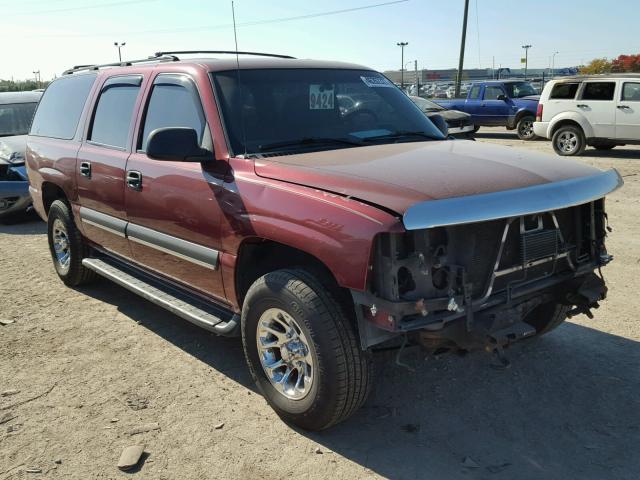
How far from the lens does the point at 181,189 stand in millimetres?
3809

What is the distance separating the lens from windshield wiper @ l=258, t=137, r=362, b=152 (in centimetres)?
366

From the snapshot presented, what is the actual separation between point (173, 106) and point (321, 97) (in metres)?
1.02

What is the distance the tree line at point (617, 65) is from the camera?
4297cm

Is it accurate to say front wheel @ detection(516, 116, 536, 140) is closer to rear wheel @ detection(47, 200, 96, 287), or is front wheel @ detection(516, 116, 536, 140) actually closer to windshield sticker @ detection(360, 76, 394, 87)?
windshield sticker @ detection(360, 76, 394, 87)

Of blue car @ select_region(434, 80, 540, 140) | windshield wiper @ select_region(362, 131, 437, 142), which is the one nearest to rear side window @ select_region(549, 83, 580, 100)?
blue car @ select_region(434, 80, 540, 140)

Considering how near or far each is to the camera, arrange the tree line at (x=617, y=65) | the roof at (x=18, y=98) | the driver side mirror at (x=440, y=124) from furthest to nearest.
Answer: the tree line at (x=617, y=65) → the roof at (x=18, y=98) → the driver side mirror at (x=440, y=124)

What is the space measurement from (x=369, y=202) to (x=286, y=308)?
77 cm

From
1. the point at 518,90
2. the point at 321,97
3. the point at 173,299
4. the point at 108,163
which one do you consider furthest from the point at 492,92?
the point at 173,299

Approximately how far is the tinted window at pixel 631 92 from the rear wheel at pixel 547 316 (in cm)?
1135

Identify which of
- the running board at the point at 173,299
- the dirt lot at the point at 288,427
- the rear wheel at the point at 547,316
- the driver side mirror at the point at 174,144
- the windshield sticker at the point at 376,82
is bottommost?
the dirt lot at the point at 288,427

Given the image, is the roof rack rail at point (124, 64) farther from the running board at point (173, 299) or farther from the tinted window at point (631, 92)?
the tinted window at point (631, 92)

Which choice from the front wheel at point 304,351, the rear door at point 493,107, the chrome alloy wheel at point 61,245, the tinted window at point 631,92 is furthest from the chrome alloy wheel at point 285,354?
the rear door at point 493,107

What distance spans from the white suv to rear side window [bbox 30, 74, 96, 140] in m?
11.8

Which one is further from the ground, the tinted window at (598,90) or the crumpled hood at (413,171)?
the crumpled hood at (413,171)
